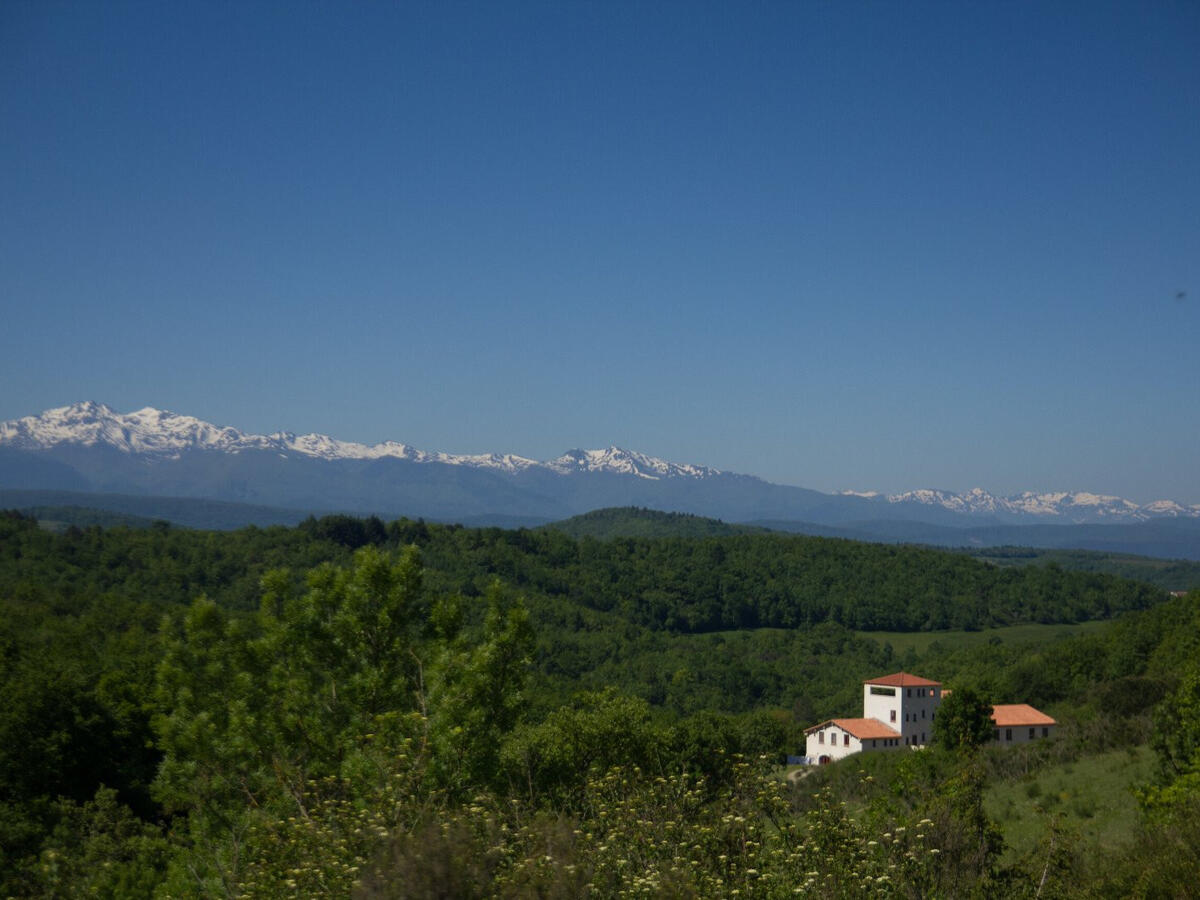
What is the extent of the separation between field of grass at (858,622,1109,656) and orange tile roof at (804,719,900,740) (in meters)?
57.8

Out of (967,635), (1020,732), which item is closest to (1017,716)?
(1020,732)

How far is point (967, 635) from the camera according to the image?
5094 inches

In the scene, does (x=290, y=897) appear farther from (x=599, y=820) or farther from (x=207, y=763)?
(x=207, y=763)

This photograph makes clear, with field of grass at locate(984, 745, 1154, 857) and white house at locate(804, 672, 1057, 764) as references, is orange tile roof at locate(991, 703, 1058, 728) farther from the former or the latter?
field of grass at locate(984, 745, 1154, 857)

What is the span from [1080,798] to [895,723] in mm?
43225

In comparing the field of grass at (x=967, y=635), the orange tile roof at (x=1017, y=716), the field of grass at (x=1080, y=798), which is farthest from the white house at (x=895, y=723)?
the field of grass at (x=967, y=635)

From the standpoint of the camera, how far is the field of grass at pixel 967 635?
120m

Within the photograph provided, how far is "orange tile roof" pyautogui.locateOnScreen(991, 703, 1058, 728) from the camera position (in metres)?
56.3

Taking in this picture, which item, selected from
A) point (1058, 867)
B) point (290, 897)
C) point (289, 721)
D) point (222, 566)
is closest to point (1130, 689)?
point (1058, 867)

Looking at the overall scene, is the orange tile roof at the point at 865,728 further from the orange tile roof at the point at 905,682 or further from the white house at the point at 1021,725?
the white house at the point at 1021,725

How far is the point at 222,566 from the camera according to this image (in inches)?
3307

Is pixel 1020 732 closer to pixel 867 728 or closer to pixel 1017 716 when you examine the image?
pixel 1017 716

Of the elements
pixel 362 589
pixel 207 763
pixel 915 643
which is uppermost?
pixel 362 589

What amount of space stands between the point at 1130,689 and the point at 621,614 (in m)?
87.9
